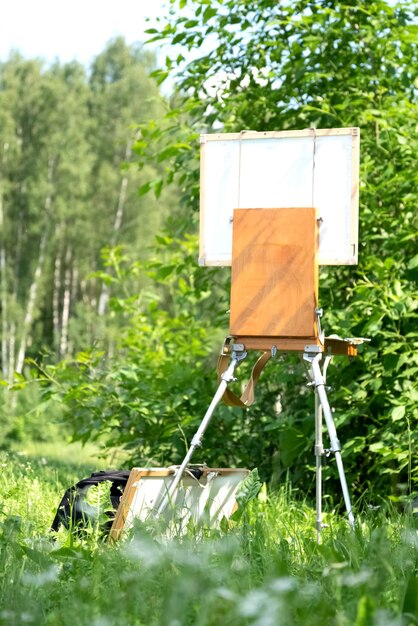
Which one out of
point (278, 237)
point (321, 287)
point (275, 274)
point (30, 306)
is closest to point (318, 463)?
point (275, 274)

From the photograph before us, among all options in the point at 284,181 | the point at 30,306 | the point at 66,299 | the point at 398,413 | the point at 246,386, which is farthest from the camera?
the point at 66,299

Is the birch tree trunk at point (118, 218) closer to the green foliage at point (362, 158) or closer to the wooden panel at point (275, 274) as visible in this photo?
the green foliage at point (362, 158)

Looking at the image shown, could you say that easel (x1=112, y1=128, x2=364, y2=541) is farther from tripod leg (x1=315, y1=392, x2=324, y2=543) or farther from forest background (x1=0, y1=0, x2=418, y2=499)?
forest background (x1=0, y1=0, x2=418, y2=499)

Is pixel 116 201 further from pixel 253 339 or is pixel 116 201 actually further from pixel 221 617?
pixel 221 617

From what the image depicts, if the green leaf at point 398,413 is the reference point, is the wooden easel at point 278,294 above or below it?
above

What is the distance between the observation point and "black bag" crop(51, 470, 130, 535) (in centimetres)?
321

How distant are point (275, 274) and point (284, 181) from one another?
1.55 ft

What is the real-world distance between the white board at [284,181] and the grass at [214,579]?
4.06 ft

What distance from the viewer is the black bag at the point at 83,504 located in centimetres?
321

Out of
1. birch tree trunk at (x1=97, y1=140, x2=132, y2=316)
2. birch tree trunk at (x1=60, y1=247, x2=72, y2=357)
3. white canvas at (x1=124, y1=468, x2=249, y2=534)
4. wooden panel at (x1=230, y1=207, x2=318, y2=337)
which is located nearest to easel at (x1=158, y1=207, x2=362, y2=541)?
wooden panel at (x1=230, y1=207, x2=318, y2=337)

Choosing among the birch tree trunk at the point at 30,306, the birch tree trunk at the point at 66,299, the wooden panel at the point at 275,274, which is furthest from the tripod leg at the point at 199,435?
the birch tree trunk at the point at 66,299

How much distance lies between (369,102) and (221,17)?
3.43 ft

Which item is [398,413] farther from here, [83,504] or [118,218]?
[118,218]

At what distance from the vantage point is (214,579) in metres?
2.19
